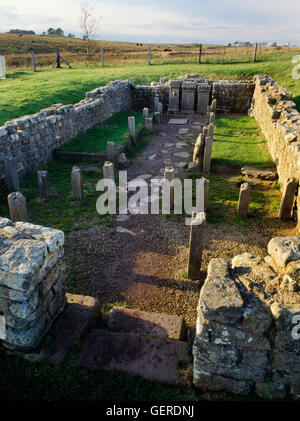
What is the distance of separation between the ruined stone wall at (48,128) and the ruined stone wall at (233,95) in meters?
6.94

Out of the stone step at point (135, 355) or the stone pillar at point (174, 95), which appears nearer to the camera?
the stone step at point (135, 355)

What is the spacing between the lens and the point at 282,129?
1090cm

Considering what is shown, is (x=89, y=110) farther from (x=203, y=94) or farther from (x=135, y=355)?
(x=135, y=355)

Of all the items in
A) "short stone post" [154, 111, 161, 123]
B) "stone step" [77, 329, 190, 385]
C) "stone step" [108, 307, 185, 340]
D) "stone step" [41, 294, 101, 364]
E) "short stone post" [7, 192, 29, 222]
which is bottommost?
"stone step" [108, 307, 185, 340]

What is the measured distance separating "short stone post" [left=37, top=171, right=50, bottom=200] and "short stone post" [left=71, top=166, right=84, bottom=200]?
72 cm

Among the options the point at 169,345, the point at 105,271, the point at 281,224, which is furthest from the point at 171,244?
the point at 169,345

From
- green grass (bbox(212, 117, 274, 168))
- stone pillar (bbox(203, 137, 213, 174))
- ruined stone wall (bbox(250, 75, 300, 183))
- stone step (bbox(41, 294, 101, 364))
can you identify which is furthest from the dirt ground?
green grass (bbox(212, 117, 274, 168))

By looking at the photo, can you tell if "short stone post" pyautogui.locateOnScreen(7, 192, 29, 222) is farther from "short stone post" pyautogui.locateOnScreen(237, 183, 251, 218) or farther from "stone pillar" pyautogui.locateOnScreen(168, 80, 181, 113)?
"stone pillar" pyautogui.locateOnScreen(168, 80, 181, 113)

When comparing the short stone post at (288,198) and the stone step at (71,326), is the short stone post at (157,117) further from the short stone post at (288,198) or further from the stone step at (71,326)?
the stone step at (71,326)

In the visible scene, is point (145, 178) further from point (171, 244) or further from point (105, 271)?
point (105, 271)

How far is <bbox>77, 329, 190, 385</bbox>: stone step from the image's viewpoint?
12.2ft

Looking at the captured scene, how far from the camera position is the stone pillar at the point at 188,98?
2095 centimetres

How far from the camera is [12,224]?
445cm

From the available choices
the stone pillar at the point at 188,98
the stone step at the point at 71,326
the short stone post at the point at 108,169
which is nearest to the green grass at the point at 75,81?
the stone pillar at the point at 188,98
